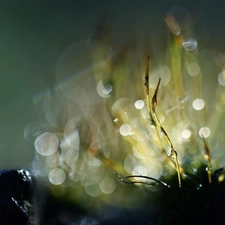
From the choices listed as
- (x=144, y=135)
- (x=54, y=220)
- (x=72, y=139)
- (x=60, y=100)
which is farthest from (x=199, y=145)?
(x=60, y=100)

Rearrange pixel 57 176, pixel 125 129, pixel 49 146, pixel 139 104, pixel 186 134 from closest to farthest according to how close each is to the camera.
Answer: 1. pixel 186 134
2. pixel 125 129
3. pixel 57 176
4. pixel 139 104
5. pixel 49 146

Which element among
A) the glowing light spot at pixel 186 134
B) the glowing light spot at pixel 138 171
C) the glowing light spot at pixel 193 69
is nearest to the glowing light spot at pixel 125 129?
the glowing light spot at pixel 138 171

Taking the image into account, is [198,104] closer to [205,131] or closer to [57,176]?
[205,131]

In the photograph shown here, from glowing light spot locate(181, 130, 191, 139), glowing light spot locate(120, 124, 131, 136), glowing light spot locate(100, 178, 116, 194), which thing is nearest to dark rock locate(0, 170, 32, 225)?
glowing light spot locate(100, 178, 116, 194)

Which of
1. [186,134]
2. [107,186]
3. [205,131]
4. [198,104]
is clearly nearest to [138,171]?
[107,186]

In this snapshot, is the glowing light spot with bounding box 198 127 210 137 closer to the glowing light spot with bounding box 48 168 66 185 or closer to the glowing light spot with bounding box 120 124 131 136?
the glowing light spot with bounding box 120 124 131 136

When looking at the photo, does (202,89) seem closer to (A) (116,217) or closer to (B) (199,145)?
(B) (199,145)
